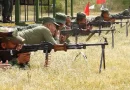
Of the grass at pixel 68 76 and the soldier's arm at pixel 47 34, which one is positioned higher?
the soldier's arm at pixel 47 34

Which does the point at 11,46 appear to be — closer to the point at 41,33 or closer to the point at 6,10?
the point at 41,33

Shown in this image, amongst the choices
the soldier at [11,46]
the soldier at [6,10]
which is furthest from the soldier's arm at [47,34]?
Result: the soldier at [6,10]

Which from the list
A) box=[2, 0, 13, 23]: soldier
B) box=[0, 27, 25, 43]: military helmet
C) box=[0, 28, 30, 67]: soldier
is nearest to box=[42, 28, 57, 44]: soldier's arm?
box=[0, 28, 30, 67]: soldier

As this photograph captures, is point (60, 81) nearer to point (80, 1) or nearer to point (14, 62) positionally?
point (14, 62)

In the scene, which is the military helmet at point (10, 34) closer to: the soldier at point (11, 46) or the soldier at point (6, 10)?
the soldier at point (11, 46)

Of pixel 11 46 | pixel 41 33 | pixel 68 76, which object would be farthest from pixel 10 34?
pixel 68 76

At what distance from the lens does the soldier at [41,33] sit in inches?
409

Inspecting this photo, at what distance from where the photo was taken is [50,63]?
10.8m

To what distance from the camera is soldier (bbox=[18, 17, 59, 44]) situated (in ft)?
34.1

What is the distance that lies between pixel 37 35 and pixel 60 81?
7.27 feet

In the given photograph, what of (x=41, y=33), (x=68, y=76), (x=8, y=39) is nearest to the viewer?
(x=68, y=76)

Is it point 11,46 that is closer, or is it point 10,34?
point 10,34

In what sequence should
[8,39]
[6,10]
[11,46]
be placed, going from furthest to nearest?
[6,10] < [11,46] < [8,39]

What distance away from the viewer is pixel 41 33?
10.5m
